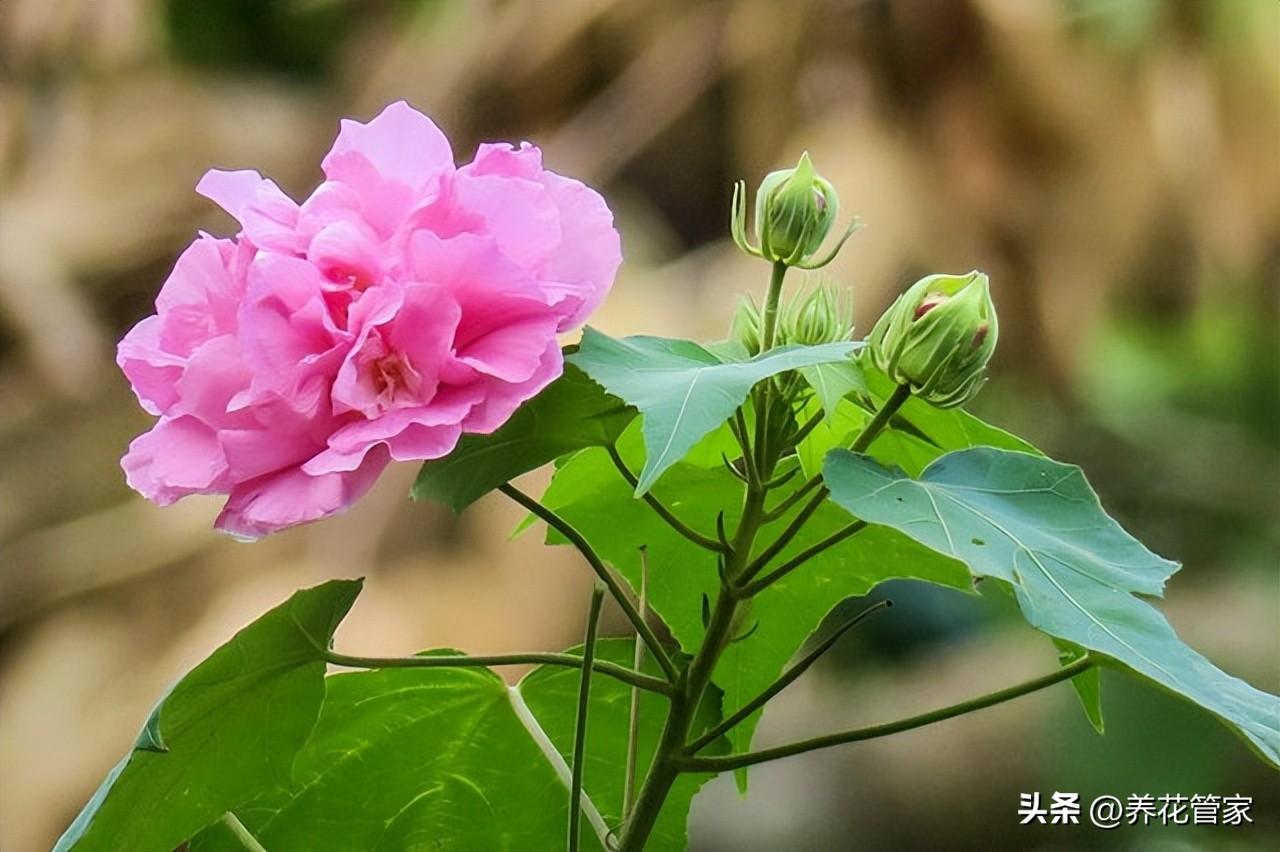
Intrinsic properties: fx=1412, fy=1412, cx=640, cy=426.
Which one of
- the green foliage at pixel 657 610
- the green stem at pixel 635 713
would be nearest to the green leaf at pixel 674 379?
the green foliage at pixel 657 610

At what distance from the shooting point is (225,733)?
381 millimetres

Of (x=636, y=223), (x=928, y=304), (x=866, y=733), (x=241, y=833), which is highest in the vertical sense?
(x=636, y=223)

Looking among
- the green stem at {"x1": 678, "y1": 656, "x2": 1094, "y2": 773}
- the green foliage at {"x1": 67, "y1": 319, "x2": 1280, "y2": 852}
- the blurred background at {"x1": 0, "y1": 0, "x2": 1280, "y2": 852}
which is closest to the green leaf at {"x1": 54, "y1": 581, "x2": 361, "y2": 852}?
the green foliage at {"x1": 67, "y1": 319, "x2": 1280, "y2": 852}

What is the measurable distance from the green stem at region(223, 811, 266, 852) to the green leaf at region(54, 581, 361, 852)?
0.04m

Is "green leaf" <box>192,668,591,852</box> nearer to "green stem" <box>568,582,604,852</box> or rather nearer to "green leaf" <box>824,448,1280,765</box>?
"green stem" <box>568,582,604,852</box>

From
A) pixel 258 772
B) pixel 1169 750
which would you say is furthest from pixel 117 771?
pixel 1169 750

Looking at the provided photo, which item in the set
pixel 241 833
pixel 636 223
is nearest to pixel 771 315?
pixel 241 833

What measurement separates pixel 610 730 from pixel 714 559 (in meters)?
0.08

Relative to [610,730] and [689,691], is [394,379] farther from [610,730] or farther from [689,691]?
[610,730]

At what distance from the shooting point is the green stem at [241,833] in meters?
0.43

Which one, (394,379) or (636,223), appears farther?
(636,223)

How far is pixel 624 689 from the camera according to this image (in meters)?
0.49

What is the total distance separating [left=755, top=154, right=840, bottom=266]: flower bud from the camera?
15.2 inches

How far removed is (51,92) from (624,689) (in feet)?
3.80
